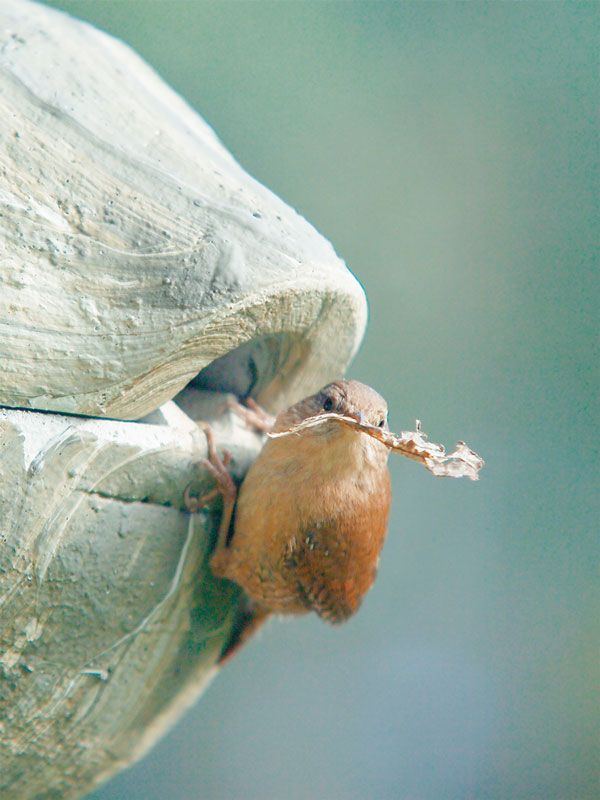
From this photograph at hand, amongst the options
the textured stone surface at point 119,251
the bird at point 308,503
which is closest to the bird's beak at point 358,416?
the bird at point 308,503

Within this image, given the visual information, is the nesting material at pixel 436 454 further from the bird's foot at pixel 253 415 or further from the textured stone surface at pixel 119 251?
the bird's foot at pixel 253 415

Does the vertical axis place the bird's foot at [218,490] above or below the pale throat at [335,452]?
below

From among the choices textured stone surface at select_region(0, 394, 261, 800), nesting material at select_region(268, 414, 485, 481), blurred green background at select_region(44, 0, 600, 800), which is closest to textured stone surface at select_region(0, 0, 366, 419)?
textured stone surface at select_region(0, 394, 261, 800)

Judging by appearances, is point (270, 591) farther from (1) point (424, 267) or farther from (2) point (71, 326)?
(1) point (424, 267)

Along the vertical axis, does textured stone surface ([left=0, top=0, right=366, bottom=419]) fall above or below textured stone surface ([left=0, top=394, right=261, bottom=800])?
above

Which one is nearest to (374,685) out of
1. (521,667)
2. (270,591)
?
(521,667)

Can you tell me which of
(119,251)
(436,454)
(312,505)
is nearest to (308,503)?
(312,505)

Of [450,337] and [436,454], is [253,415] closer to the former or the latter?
[436,454]

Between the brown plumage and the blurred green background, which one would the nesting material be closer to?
the brown plumage
